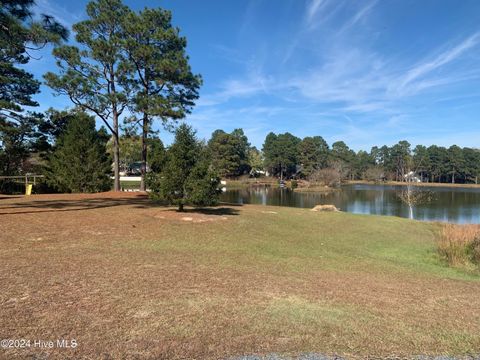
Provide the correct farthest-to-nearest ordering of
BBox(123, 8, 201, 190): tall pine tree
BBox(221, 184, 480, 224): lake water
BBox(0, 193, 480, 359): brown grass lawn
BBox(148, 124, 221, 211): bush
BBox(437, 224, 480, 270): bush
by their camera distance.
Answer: BBox(221, 184, 480, 224): lake water, BBox(123, 8, 201, 190): tall pine tree, BBox(148, 124, 221, 211): bush, BBox(437, 224, 480, 270): bush, BBox(0, 193, 480, 359): brown grass lawn

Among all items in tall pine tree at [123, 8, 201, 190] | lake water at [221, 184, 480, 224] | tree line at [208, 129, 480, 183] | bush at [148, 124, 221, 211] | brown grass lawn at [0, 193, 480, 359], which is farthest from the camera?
tree line at [208, 129, 480, 183]

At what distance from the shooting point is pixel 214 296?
14.9ft

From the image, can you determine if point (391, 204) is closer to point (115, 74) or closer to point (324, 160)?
point (115, 74)

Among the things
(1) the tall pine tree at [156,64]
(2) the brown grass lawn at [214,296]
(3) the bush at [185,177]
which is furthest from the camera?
(1) the tall pine tree at [156,64]

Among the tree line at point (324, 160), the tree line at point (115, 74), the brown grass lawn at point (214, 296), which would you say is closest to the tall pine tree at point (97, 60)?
the tree line at point (115, 74)

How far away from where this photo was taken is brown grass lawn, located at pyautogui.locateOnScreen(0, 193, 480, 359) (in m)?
3.30

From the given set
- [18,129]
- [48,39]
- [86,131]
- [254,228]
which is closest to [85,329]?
[254,228]

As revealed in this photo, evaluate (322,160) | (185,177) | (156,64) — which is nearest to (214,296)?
(185,177)

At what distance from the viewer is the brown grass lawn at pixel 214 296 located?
3.30 metres

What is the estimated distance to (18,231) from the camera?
26.4 feet

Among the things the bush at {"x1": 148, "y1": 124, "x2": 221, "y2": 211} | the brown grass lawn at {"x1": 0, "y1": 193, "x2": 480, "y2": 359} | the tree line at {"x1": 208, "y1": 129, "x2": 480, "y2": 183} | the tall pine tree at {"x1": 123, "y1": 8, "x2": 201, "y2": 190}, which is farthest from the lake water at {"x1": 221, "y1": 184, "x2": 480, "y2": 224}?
the tree line at {"x1": 208, "y1": 129, "x2": 480, "y2": 183}

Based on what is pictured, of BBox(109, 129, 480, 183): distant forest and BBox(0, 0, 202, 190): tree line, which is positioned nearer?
BBox(0, 0, 202, 190): tree line

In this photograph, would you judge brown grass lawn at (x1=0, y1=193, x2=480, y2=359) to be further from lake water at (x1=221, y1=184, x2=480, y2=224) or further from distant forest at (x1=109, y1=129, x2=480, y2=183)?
distant forest at (x1=109, y1=129, x2=480, y2=183)

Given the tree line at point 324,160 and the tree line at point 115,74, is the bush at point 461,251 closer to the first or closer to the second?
the tree line at point 115,74
